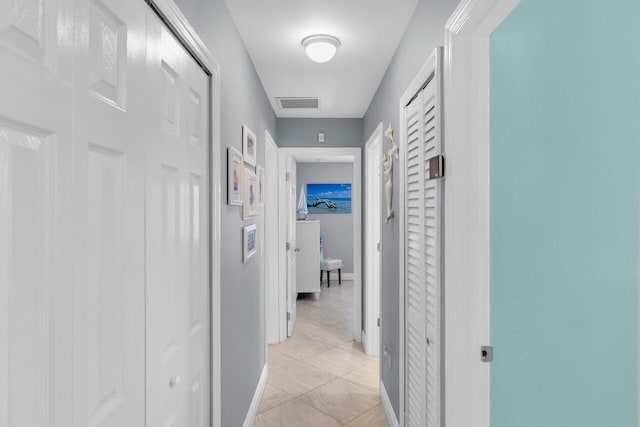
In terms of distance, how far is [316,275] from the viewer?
6.04 metres

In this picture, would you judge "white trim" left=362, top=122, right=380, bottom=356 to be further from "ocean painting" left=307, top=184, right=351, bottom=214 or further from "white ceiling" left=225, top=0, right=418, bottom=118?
"ocean painting" left=307, top=184, right=351, bottom=214

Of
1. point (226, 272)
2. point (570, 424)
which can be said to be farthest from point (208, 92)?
point (570, 424)

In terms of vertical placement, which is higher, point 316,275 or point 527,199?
point 527,199

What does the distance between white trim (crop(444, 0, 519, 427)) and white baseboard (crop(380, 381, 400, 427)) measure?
1.20 m

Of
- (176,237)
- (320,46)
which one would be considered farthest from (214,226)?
(320,46)

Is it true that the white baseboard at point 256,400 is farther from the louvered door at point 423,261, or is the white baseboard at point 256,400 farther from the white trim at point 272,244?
the louvered door at point 423,261

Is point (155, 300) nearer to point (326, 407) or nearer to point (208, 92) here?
point (208, 92)

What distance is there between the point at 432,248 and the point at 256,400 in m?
1.83

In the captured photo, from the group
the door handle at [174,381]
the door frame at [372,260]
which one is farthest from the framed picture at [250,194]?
the door frame at [372,260]

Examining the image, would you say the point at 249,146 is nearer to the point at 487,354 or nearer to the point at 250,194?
the point at 250,194

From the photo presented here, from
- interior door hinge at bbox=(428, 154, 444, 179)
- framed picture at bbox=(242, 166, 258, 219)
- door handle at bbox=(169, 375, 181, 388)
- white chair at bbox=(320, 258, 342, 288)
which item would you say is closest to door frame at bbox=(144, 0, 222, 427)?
door handle at bbox=(169, 375, 181, 388)

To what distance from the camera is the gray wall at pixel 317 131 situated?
4094 mm

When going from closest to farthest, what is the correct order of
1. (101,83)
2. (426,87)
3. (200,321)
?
1. (101,83)
2. (200,321)
3. (426,87)

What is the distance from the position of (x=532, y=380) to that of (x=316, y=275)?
472 cm
